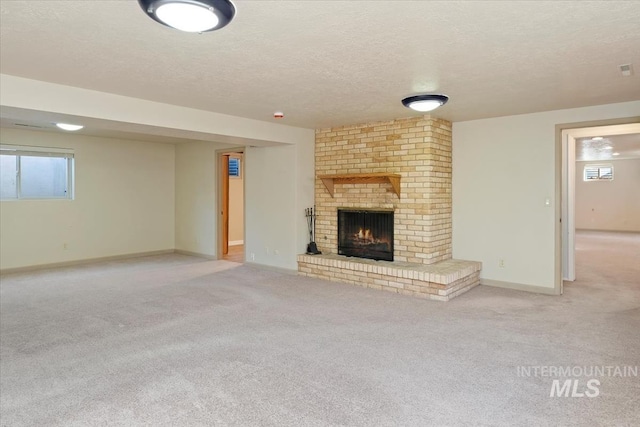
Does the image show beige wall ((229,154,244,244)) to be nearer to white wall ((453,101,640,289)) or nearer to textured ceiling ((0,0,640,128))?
textured ceiling ((0,0,640,128))

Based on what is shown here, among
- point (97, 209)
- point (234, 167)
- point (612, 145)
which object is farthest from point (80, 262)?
point (612, 145)

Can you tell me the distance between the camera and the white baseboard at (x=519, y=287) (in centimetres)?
498

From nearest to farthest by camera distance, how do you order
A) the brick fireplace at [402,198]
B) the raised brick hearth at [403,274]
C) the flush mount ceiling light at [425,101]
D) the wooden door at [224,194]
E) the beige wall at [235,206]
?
the flush mount ceiling light at [425,101] → the raised brick hearth at [403,274] → the brick fireplace at [402,198] → the wooden door at [224,194] → the beige wall at [235,206]

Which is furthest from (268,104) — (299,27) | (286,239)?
(286,239)

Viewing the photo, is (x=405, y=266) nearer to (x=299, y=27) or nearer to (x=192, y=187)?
(x=299, y=27)

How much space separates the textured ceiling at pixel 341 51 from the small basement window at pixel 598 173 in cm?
1027

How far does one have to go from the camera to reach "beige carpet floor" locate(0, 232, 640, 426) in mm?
2297

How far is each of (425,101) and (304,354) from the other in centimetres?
269

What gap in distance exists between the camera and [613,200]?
12.6 meters

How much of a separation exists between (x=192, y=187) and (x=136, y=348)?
537cm

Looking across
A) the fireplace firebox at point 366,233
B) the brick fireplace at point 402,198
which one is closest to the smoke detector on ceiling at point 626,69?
the brick fireplace at point 402,198

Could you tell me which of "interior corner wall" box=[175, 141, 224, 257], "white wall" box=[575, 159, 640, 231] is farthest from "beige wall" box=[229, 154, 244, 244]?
"white wall" box=[575, 159, 640, 231]

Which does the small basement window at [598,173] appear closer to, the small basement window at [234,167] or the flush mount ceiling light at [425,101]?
the small basement window at [234,167]

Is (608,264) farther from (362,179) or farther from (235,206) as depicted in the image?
(235,206)
